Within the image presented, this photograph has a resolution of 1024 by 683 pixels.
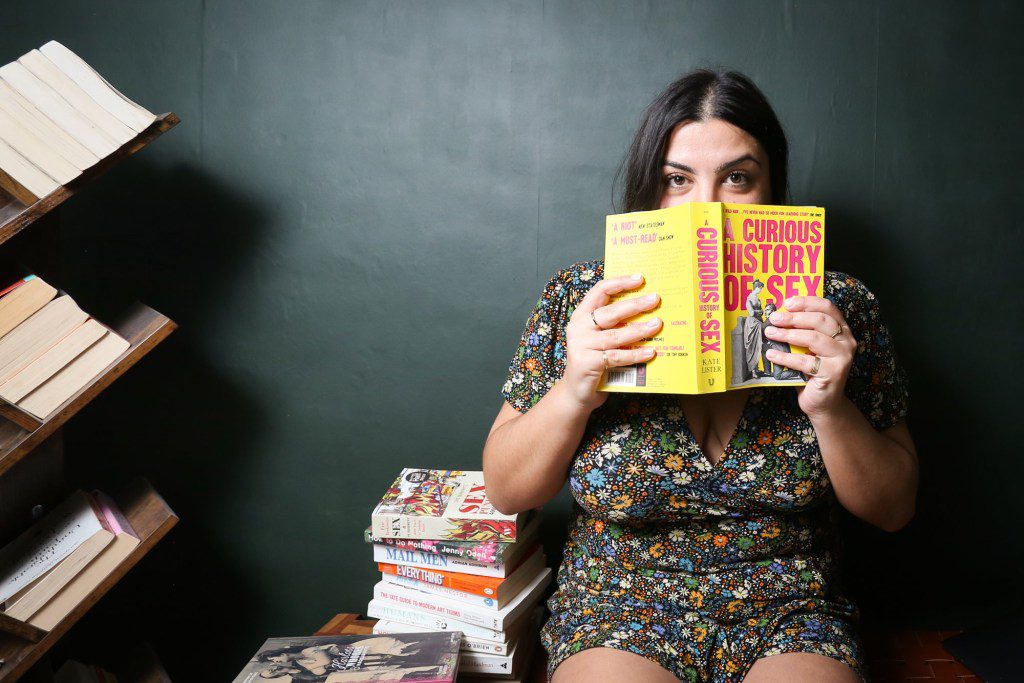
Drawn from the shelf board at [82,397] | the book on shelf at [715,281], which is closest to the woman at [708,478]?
the book on shelf at [715,281]

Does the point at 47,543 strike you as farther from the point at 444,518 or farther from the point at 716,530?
the point at 716,530

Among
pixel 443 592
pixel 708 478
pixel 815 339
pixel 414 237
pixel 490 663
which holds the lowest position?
pixel 490 663

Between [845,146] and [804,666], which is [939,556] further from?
[845,146]

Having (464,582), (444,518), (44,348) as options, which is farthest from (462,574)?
(44,348)

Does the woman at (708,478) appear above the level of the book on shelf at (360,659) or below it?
above

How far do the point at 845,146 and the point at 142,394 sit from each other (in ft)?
5.50

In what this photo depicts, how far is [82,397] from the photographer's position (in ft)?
4.02

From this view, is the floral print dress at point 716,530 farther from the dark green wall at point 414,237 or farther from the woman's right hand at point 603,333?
the dark green wall at point 414,237

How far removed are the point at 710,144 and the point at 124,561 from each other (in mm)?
1283

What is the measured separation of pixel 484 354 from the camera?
160cm

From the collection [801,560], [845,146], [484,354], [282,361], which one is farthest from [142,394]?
[845,146]

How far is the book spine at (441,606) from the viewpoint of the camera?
51.2 inches

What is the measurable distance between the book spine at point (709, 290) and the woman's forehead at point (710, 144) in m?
0.26

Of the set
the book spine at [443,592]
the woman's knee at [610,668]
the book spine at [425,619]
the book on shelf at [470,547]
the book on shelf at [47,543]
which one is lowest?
the book spine at [425,619]
